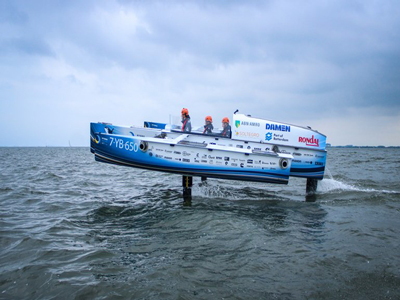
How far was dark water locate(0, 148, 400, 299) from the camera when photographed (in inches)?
140

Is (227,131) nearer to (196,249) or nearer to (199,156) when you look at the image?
(199,156)

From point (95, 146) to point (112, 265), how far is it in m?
5.64

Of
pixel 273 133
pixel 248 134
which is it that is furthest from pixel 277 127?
pixel 248 134

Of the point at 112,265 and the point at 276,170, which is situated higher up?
the point at 276,170

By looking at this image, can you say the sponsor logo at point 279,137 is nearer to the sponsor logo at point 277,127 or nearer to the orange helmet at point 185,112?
the sponsor logo at point 277,127

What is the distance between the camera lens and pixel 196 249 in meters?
4.80

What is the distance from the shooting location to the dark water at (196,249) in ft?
11.7

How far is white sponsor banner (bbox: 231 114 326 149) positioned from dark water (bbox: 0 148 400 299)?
8.00 feet

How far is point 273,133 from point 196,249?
20.9 ft

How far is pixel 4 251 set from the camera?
4668 millimetres

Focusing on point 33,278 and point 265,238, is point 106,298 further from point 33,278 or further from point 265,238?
point 265,238

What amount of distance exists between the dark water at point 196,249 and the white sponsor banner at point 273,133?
→ 8.00 feet

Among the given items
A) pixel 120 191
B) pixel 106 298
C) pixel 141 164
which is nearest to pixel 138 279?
pixel 106 298

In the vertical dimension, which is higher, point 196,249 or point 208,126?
point 208,126
